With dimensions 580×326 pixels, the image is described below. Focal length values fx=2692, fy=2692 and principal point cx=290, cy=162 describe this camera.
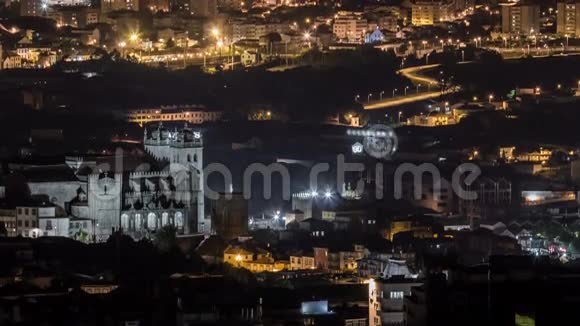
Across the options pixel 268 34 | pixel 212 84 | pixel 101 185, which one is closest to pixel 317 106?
pixel 212 84

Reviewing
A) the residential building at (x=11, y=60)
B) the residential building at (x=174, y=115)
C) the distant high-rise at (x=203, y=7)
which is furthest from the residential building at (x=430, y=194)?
the distant high-rise at (x=203, y=7)

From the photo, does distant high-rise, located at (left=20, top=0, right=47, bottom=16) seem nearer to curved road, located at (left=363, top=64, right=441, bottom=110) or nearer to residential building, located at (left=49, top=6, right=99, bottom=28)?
residential building, located at (left=49, top=6, right=99, bottom=28)

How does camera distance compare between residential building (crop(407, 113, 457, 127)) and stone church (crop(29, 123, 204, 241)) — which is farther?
residential building (crop(407, 113, 457, 127))

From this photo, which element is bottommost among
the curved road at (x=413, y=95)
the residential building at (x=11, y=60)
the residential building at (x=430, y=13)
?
the curved road at (x=413, y=95)

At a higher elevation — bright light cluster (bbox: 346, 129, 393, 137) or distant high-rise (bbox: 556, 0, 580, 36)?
distant high-rise (bbox: 556, 0, 580, 36)

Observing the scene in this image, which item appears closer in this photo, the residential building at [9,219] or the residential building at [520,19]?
the residential building at [9,219]
